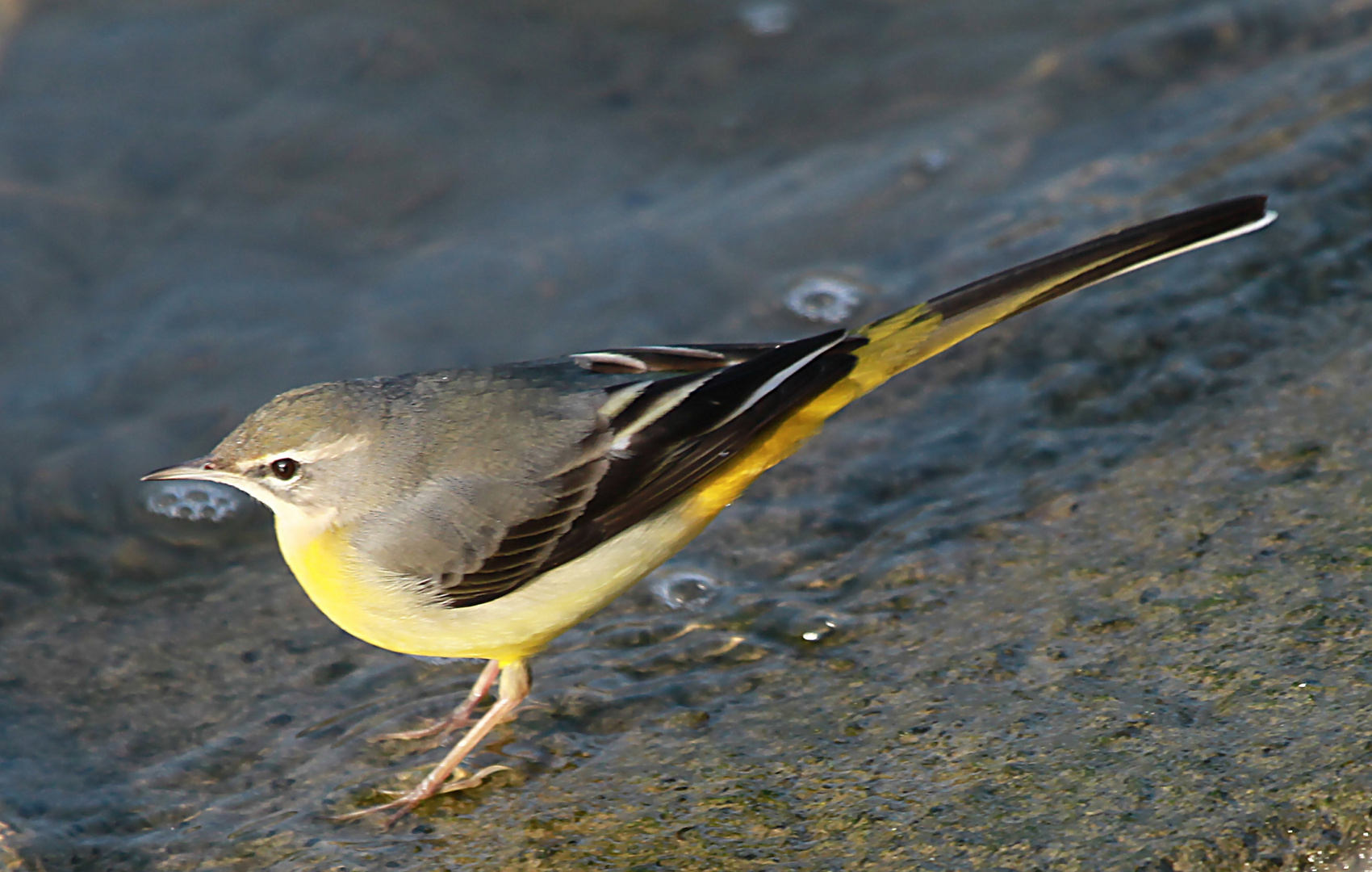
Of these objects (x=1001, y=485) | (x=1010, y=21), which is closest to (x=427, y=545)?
(x=1001, y=485)

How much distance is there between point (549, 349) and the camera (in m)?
8.09

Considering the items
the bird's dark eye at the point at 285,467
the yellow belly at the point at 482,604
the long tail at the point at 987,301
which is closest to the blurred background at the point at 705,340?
the yellow belly at the point at 482,604

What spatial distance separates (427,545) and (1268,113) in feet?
21.3

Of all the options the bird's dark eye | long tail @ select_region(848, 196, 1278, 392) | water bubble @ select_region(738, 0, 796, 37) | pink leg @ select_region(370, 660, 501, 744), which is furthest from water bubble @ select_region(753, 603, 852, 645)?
water bubble @ select_region(738, 0, 796, 37)

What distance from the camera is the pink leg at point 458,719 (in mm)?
5168

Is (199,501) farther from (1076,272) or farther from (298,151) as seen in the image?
(1076,272)

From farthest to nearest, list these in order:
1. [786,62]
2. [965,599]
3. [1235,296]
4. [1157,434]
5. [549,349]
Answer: [786,62], [549,349], [1235,296], [1157,434], [965,599]

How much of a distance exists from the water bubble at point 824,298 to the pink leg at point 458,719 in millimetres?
3674

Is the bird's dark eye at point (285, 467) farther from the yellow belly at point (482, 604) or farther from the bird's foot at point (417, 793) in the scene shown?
the bird's foot at point (417, 793)

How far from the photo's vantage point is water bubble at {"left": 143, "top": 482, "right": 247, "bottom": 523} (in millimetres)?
6898

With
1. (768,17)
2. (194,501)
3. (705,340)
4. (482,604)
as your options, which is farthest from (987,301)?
(768,17)

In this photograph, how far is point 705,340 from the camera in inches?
322

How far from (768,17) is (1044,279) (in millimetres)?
6223

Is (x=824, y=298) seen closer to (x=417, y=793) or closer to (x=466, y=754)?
(x=466, y=754)
